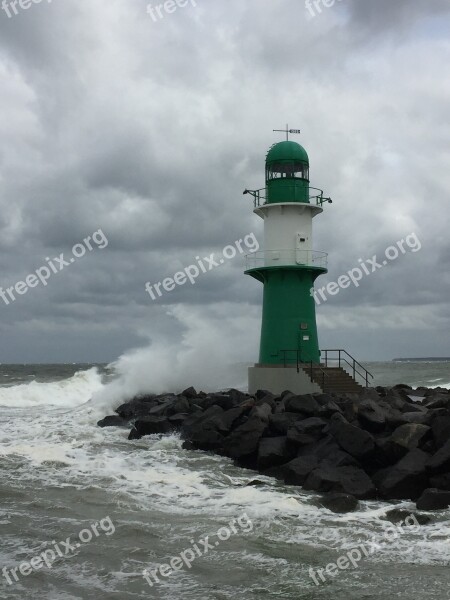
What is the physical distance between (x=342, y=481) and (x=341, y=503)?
84 cm

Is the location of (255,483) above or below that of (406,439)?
below

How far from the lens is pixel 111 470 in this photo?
10883 mm

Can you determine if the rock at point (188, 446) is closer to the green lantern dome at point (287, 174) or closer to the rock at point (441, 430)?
the rock at point (441, 430)

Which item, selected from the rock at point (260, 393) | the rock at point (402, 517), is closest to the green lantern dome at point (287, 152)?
the rock at point (260, 393)

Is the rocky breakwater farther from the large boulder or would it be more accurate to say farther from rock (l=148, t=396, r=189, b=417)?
the large boulder

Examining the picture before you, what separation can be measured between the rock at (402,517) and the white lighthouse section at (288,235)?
9.66 m

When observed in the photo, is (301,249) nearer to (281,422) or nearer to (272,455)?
(281,422)

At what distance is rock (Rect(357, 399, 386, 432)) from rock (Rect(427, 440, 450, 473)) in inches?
82.1

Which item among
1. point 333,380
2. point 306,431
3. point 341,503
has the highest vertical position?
point 333,380

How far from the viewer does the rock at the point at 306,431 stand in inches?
430

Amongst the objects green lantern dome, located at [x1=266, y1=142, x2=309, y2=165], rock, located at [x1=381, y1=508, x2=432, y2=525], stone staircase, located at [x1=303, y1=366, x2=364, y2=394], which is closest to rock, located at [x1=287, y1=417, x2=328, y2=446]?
rock, located at [x1=381, y1=508, x2=432, y2=525]

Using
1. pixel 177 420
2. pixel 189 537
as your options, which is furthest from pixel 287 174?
pixel 189 537

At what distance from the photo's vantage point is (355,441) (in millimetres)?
10055

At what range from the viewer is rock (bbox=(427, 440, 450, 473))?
8883 mm
